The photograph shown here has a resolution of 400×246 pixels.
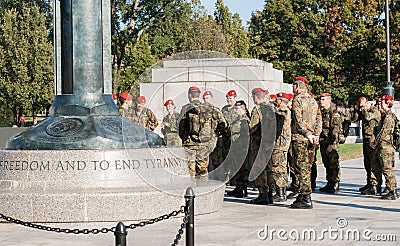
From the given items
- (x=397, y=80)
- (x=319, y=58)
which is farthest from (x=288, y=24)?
(x=397, y=80)

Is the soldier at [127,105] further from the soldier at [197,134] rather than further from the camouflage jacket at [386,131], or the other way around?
the camouflage jacket at [386,131]

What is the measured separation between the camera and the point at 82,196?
971cm

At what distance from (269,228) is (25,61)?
43553 millimetres

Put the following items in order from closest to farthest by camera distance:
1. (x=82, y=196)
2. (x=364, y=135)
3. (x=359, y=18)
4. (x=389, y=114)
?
(x=82, y=196) < (x=389, y=114) < (x=364, y=135) < (x=359, y=18)

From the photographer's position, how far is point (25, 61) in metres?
50.9

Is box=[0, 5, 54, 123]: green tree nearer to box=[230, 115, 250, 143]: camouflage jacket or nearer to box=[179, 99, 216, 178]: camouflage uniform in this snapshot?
box=[230, 115, 250, 143]: camouflage jacket

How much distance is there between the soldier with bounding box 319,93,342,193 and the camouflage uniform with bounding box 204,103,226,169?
7.00 ft

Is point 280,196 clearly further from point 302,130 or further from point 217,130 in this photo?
point 302,130

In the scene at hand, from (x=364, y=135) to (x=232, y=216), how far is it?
4431mm

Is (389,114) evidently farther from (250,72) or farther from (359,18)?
(359,18)

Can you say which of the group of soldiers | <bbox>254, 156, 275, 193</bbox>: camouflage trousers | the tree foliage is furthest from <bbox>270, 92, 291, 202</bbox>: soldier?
the tree foliage

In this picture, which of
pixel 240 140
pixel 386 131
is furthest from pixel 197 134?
pixel 386 131

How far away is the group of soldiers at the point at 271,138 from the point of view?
11.6 m

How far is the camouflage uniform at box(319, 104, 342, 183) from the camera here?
1427 cm
